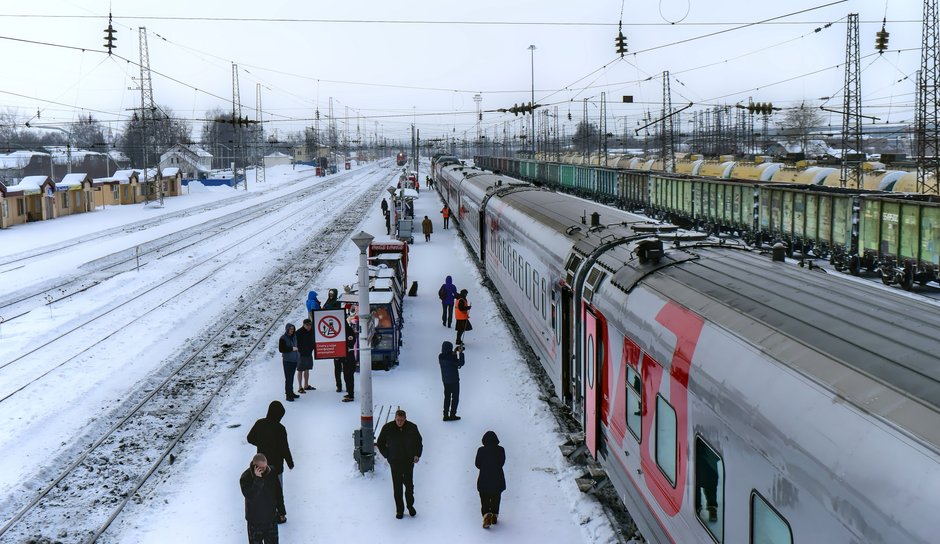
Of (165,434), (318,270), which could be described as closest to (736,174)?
(318,270)

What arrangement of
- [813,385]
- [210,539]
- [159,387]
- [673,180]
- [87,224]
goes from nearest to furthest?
[813,385], [210,539], [159,387], [673,180], [87,224]

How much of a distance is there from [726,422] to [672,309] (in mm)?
1880

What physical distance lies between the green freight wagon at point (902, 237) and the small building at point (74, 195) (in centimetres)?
5706

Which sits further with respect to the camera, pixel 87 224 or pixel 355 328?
pixel 87 224

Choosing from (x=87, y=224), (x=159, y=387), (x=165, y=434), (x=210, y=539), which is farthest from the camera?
(x=87, y=224)

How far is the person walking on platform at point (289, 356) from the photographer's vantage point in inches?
655

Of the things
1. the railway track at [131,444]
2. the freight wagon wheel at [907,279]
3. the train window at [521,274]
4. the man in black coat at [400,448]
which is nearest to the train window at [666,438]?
the man in black coat at [400,448]

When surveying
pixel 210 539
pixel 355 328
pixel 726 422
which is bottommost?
pixel 210 539

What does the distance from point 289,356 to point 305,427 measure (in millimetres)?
1801

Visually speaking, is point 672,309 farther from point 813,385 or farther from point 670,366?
point 813,385

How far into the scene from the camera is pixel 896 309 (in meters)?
6.69

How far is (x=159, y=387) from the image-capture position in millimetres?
18484

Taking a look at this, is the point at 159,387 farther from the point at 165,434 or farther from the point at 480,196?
the point at 480,196

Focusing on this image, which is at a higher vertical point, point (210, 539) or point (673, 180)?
point (673, 180)
